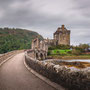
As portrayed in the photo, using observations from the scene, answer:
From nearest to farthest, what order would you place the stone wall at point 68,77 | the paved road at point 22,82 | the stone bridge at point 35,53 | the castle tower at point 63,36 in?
the stone wall at point 68,77, the paved road at point 22,82, the stone bridge at point 35,53, the castle tower at point 63,36

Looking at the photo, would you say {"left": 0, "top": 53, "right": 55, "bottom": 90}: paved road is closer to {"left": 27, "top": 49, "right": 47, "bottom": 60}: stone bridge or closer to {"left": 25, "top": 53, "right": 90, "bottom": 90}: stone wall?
{"left": 25, "top": 53, "right": 90, "bottom": 90}: stone wall

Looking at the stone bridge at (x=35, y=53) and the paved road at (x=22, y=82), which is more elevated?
the paved road at (x=22, y=82)

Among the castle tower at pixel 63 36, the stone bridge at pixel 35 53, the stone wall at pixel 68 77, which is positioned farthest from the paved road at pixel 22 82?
the castle tower at pixel 63 36

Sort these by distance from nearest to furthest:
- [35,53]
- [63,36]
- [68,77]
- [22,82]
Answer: [68,77]
[22,82]
[35,53]
[63,36]

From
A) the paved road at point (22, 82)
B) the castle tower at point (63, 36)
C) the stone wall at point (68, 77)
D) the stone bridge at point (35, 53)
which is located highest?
the castle tower at point (63, 36)

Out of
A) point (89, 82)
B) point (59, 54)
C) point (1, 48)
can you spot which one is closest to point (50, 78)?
point (89, 82)

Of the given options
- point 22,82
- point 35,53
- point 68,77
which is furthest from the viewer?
point 35,53

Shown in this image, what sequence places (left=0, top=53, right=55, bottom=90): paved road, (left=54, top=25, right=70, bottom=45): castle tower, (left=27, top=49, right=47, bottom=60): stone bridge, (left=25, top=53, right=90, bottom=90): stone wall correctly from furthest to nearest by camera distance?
(left=54, top=25, right=70, bottom=45): castle tower → (left=27, top=49, right=47, bottom=60): stone bridge → (left=0, top=53, right=55, bottom=90): paved road → (left=25, top=53, right=90, bottom=90): stone wall

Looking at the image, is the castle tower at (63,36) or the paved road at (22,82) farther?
the castle tower at (63,36)

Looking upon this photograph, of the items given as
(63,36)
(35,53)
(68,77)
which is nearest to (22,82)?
(68,77)

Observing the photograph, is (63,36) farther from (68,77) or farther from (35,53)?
(68,77)

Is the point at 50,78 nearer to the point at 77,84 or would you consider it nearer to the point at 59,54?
the point at 77,84

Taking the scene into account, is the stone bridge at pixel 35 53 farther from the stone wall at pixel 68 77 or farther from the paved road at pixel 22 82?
the stone wall at pixel 68 77

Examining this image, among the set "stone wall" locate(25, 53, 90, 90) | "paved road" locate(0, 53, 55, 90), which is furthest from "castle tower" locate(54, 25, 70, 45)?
"stone wall" locate(25, 53, 90, 90)
